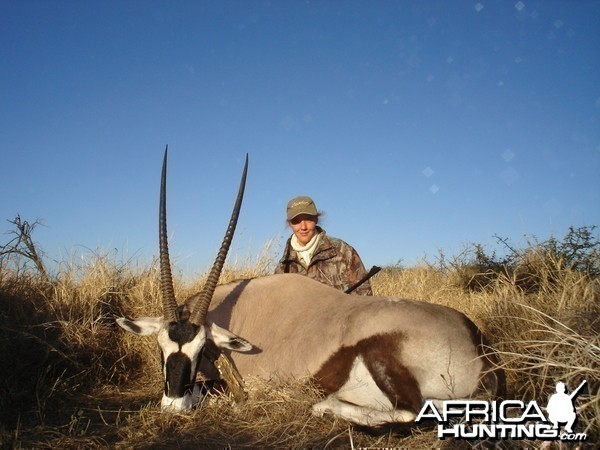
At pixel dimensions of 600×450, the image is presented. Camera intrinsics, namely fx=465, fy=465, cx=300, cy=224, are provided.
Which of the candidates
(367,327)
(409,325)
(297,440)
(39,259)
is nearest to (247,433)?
(297,440)

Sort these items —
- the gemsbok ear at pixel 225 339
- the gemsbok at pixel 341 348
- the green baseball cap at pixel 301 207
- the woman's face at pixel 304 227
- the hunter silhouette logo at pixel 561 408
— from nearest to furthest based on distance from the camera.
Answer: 1. the hunter silhouette logo at pixel 561 408
2. the gemsbok at pixel 341 348
3. the gemsbok ear at pixel 225 339
4. the green baseball cap at pixel 301 207
5. the woman's face at pixel 304 227

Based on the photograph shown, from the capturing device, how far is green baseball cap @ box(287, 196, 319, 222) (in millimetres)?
5941

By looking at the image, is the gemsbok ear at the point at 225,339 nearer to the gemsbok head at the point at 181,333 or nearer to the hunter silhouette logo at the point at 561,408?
the gemsbok head at the point at 181,333

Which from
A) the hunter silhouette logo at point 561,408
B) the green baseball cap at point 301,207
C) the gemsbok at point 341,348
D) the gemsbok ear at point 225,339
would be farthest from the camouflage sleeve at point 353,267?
the hunter silhouette logo at point 561,408

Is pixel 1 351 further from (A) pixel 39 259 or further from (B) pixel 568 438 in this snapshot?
(B) pixel 568 438

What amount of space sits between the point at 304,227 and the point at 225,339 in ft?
8.68

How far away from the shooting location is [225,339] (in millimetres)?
3699

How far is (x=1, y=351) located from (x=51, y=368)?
0.43 metres

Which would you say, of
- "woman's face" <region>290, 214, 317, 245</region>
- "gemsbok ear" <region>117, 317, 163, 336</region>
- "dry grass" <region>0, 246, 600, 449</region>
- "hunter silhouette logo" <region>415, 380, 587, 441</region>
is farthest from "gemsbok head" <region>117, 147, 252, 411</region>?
"woman's face" <region>290, 214, 317, 245</region>

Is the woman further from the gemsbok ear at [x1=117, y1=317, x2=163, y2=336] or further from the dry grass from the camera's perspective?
the gemsbok ear at [x1=117, y1=317, x2=163, y2=336]

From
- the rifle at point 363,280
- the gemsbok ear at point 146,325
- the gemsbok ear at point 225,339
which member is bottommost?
the gemsbok ear at point 225,339

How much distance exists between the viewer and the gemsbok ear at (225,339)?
3.68 metres

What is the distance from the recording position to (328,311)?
3729 mm

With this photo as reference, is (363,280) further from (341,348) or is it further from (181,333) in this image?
(181,333)
